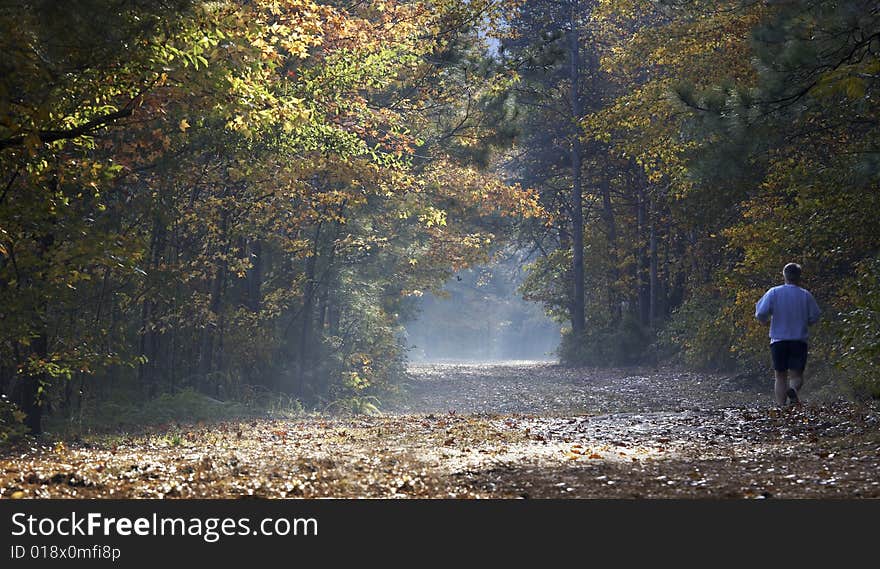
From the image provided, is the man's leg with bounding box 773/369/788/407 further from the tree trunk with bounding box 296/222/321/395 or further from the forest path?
the tree trunk with bounding box 296/222/321/395

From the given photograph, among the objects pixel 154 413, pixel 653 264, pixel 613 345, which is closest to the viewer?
pixel 154 413

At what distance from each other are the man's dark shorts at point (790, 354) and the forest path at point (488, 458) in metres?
0.74

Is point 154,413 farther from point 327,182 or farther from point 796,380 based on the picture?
point 796,380

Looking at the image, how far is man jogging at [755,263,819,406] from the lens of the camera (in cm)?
1453

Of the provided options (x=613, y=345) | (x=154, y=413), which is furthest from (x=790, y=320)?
(x=613, y=345)

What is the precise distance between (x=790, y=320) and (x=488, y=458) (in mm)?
6038

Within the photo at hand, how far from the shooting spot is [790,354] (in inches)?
579

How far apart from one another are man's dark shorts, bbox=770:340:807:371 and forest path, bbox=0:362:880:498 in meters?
0.74

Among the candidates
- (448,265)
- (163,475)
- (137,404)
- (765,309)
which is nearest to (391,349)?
(448,265)

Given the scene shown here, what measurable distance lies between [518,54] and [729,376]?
35.4ft

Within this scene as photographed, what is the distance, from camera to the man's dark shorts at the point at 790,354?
14633 millimetres

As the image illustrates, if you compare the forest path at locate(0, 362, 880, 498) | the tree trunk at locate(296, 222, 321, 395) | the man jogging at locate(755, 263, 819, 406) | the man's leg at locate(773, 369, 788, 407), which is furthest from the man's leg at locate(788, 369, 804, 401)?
the tree trunk at locate(296, 222, 321, 395)

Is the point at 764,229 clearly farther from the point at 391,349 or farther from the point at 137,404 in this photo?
the point at 391,349

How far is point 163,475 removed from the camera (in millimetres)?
9680
